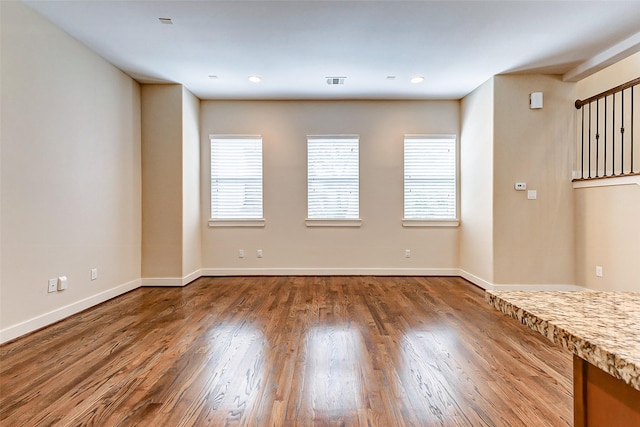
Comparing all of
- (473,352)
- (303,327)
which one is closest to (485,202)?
(473,352)

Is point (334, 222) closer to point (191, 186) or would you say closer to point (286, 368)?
point (191, 186)

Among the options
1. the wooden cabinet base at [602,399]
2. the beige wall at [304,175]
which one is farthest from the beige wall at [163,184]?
the wooden cabinet base at [602,399]

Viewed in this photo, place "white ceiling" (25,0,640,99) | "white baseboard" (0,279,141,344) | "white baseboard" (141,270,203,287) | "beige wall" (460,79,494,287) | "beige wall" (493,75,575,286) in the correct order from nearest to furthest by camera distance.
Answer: "white baseboard" (0,279,141,344) → "white ceiling" (25,0,640,99) → "beige wall" (493,75,575,286) → "beige wall" (460,79,494,287) → "white baseboard" (141,270,203,287)

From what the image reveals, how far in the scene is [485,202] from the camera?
445cm

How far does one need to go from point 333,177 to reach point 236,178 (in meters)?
1.54

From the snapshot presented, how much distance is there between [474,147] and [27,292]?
5.34 m

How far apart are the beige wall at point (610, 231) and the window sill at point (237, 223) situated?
4281 millimetres

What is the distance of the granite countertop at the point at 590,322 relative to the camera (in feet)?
1.66

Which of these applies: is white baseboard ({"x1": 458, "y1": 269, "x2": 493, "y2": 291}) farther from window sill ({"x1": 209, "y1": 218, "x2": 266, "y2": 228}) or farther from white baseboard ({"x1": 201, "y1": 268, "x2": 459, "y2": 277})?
window sill ({"x1": 209, "y1": 218, "x2": 266, "y2": 228})

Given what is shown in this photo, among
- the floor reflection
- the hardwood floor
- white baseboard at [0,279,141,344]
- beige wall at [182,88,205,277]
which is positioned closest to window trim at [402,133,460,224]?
the hardwood floor

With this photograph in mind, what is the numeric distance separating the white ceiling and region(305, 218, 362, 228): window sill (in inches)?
78.9

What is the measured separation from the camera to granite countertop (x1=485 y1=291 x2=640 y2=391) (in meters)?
0.51

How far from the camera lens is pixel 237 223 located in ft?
17.1

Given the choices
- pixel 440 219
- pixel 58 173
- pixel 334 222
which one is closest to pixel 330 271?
pixel 334 222
